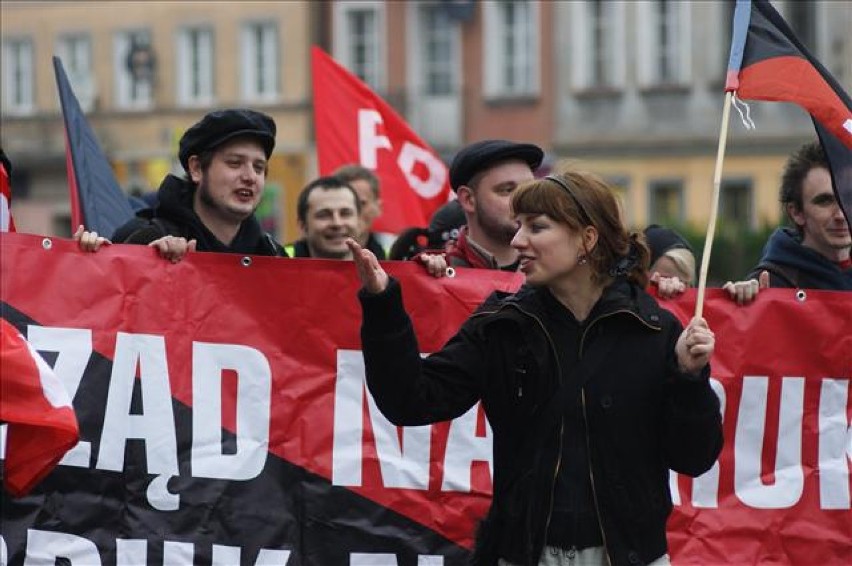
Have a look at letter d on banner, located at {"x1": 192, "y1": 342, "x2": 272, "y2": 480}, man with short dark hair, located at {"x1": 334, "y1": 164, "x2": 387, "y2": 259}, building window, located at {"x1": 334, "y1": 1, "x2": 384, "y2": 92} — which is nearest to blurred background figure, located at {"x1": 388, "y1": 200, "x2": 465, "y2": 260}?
man with short dark hair, located at {"x1": 334, "y1": 164, "x2": 387, "y2": 259}

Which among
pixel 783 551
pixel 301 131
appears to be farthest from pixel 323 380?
pixel 301 131

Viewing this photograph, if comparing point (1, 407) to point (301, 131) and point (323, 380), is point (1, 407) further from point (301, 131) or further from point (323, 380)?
point (301, 131)

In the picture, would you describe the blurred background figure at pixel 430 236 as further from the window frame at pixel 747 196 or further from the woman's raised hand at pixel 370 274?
the window frame at pixel 747 196

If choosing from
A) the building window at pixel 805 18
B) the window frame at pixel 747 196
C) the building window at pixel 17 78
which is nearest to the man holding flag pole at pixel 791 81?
the building window at pixel 805 18

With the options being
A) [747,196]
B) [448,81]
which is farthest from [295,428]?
[448,81]

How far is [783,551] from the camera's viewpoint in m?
6.88

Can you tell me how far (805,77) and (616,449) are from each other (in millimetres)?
1934

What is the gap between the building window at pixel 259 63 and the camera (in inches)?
1781

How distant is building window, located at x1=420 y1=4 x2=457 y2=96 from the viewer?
141 feet

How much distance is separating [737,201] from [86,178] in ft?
106

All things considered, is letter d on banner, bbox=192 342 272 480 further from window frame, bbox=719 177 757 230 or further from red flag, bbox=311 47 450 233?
window frame, bbox=719 177 757 230

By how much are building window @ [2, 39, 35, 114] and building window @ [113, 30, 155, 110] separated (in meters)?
2.65

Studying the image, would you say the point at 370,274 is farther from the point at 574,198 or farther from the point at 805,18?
the point at 805,18

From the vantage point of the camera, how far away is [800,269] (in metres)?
7.22
